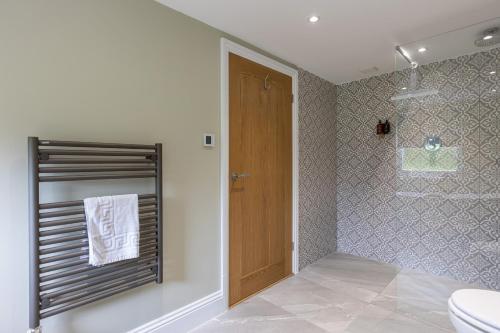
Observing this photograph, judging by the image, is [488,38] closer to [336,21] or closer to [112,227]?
[336,21]

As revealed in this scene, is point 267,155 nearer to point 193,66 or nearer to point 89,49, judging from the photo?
point 193,66

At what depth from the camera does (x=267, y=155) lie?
2518mm

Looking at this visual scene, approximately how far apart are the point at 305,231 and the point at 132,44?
2.41 meters

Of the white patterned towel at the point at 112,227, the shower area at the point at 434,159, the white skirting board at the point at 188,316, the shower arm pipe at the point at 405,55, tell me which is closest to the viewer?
the white patterned towel at the point at 112,227

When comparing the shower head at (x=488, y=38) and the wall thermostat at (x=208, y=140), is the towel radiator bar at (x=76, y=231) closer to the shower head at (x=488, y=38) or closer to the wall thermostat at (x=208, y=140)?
the wall thermostat at (x=208, y=140)

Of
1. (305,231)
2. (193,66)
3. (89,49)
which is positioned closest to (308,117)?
(305,231)

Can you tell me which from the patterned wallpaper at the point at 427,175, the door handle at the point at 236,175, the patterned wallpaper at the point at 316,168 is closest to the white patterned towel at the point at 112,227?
the door handle at the point at 236,175

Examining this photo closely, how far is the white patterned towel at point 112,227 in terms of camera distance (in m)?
1.33

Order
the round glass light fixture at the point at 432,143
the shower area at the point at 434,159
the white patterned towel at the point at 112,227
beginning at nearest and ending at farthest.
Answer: the white patterned towel at the point at 112,227 < the shower area at the point at 434,159 < the round glass light fixture at the point at 432,143

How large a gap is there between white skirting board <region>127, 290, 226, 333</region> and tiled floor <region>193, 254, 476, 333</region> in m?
0.06

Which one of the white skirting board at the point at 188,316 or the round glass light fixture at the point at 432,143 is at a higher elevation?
the round glass light fixture at the point at 432,143

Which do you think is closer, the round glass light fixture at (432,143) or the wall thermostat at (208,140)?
the wall thermostat at (208,140)

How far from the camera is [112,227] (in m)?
1.40

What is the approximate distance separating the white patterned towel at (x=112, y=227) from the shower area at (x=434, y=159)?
8.61 feet
